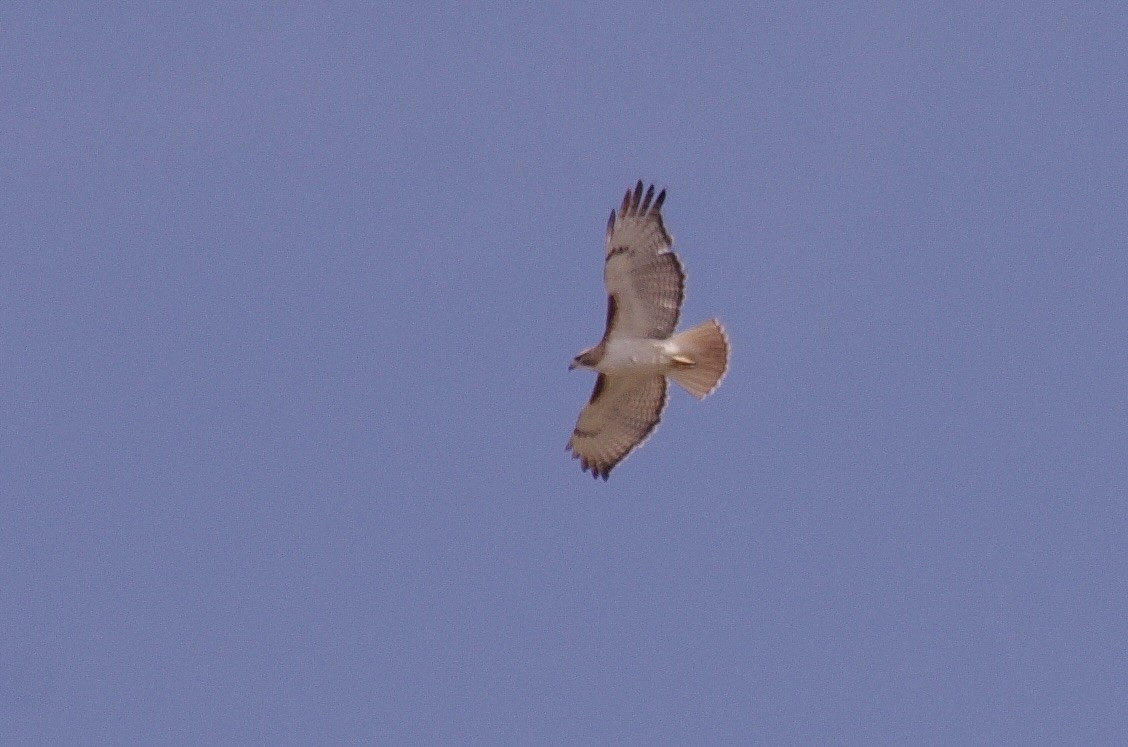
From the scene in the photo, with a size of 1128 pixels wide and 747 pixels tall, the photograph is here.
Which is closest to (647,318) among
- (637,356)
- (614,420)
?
(637,356)

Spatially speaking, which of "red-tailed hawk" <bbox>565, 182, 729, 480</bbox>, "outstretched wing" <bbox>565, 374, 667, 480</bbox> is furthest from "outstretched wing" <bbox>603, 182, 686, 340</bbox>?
"outstretched wing" <bbox>565, 374, 667, 480</bbox>

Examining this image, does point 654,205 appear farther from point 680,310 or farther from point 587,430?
point 587,430

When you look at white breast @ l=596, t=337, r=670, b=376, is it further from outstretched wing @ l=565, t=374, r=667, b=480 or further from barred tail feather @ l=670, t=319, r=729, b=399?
outstretched wing @ l=565, t=374, r=667, b=480

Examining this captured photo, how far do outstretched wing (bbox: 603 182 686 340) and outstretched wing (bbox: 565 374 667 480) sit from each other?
84 centimetres

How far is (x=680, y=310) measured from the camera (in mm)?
23578

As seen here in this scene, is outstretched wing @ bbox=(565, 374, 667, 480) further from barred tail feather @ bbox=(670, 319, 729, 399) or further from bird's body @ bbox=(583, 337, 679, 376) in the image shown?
barred tail feather @ bbox=(670, 319, 729, 399)

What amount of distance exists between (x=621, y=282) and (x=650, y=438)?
1985 millimetres

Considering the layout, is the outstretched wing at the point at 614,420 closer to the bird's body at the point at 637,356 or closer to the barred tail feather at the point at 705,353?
the bird's body at the point at 637,356

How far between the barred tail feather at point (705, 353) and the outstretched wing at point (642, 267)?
195 mm

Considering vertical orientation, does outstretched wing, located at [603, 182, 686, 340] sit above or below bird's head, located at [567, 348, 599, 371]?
above

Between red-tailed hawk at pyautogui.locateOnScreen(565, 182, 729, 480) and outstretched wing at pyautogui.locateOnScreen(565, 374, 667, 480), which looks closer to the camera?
red-tailed hawk at pyautogui.locateOnScreen(565, 182, 729, 480)

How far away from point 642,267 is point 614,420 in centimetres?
202

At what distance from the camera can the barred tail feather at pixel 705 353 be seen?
23.6m

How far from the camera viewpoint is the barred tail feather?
23578 millimetres
